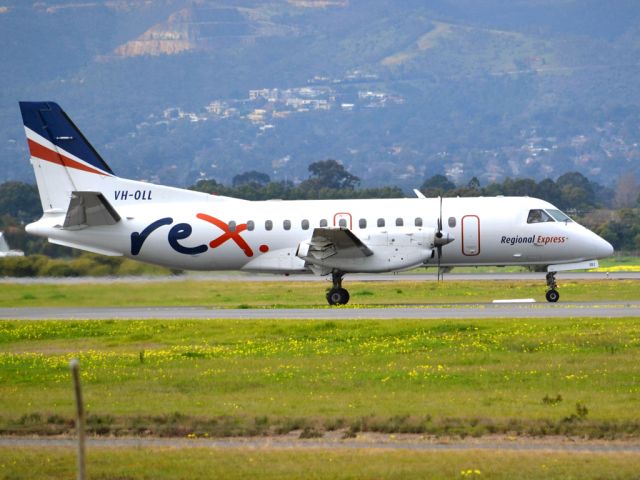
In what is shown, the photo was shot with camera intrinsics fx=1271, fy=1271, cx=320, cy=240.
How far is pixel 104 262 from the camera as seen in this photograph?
46438 millimetres

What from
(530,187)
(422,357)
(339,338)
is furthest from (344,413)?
(530,187)

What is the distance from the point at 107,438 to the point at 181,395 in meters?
3.87

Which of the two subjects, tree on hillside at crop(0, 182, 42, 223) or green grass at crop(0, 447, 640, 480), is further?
tree on hillside at crop(0, 182, 42, 223)

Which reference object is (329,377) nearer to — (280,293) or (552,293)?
(552,293)

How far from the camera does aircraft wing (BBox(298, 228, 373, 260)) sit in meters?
41.7

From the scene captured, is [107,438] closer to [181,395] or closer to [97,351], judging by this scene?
[181,395]

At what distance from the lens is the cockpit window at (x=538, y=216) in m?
43.8

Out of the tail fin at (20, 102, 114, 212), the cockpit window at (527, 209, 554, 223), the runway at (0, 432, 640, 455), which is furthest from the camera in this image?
the tail fin at (20, 102, 114, 212)

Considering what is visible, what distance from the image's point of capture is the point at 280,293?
181ft

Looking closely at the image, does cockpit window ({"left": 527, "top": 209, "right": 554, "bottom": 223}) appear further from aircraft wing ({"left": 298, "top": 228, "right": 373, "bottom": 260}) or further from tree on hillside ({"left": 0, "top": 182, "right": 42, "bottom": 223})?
tree on hillside ({"left": 0, "top": 182, "right": 42, "bottom": 223})

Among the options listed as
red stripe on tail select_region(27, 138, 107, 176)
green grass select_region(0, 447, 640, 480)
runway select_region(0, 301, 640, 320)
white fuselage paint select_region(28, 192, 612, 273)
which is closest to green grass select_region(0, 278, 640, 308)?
runway select_region(0, 301, 640, 320)

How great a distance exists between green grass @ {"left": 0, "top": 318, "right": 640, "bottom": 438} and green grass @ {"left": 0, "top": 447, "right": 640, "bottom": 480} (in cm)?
155

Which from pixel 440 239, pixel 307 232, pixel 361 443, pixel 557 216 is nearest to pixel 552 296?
pixel 557 216

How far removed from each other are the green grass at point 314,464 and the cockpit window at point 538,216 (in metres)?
24.7
